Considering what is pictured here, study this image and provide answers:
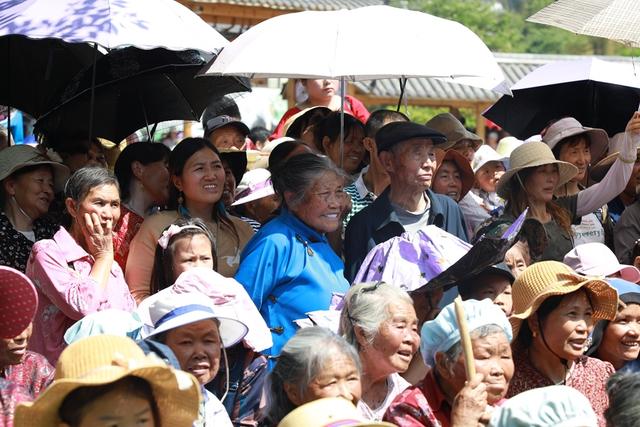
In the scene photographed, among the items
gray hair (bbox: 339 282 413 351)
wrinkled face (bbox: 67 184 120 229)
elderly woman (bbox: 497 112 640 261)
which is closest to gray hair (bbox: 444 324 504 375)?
gray hair (bbox: 339 282 413 351)

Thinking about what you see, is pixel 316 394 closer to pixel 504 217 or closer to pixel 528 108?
pixel 504 217

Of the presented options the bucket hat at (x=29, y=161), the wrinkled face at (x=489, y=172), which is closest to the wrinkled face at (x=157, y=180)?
the bucket hat at (x=29, y=161)

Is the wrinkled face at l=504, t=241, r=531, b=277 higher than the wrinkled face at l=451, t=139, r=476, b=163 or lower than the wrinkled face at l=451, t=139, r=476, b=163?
higher

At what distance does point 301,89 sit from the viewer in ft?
29.2

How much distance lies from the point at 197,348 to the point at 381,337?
74 cm

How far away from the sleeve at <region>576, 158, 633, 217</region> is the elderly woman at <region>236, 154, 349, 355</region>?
70.4 inches

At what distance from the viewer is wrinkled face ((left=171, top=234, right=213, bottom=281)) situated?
5582 millimetres

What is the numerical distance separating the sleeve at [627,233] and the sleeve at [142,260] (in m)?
2.72

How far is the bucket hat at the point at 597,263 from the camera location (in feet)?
20.3

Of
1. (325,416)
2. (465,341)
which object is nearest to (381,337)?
(465,341)

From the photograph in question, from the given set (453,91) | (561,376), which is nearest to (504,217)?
(561,376)

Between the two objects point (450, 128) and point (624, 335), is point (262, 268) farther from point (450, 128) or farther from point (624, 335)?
point (450, 128)

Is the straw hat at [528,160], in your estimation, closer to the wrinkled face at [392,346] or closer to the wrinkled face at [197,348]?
the wrinkled face at [392,346]

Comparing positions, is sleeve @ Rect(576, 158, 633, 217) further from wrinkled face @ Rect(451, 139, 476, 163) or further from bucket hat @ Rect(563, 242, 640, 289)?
→ wrinkled face @ Rect(451, 139, 476, 163)
